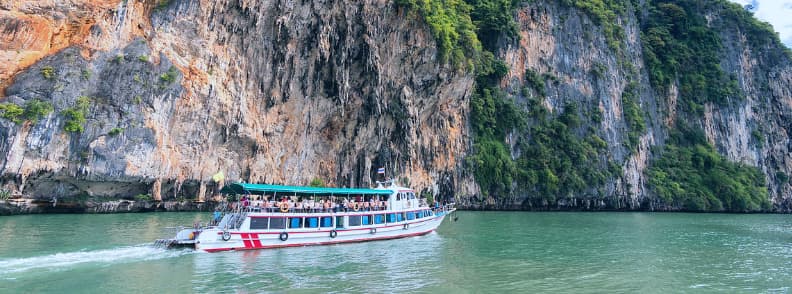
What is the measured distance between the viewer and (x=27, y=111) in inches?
1112

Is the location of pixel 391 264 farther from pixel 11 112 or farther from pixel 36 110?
pixel 11 112

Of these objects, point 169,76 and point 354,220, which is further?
point 169,76

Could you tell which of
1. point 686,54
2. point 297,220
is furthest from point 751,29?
point 297,220

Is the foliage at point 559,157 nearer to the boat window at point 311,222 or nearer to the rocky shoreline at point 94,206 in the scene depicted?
the rocky shoreline at point 94,206

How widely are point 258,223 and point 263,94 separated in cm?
2015

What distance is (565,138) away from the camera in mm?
57750

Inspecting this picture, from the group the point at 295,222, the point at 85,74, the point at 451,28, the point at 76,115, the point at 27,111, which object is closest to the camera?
the point at 295,222

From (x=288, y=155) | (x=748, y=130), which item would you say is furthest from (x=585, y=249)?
(x=748, y=130)

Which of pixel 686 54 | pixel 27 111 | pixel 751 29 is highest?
pixel 751 29

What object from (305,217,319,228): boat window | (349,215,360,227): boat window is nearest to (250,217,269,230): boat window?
(305,217,319,228): boat window

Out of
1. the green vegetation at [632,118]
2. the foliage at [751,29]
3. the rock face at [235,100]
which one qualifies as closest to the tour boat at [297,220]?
the rock face at [235,100]

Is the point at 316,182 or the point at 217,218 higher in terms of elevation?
the point at 316,182

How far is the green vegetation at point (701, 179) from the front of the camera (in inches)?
2365

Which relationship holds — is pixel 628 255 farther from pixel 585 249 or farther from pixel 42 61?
pixel 42 61
